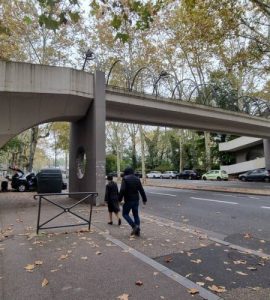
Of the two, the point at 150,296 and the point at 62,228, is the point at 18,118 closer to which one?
the point at 62,228

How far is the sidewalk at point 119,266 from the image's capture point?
434cm

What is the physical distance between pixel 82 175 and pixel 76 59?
820 inches

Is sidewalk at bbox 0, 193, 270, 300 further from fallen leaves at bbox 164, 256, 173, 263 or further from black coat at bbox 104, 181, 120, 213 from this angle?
black coat at bbox 104, 181, 120, 213

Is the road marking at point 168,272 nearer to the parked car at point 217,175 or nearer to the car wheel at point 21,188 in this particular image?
the car wheel at point 21,188

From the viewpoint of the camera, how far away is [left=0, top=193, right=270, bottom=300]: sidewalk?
434cm

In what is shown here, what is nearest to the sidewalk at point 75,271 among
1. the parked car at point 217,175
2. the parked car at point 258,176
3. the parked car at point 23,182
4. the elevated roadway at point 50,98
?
the elevated roadway at point 50,98

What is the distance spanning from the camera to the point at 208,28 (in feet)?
54.3

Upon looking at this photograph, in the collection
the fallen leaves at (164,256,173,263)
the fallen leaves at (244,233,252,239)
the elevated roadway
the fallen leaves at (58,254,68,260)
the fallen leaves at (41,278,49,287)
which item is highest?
the elevated roadway

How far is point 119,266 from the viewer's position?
5430 millimetres

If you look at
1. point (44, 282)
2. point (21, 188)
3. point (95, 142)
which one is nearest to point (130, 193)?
point (44, 282)

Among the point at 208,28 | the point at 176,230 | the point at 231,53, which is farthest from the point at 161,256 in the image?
the point at 231,53

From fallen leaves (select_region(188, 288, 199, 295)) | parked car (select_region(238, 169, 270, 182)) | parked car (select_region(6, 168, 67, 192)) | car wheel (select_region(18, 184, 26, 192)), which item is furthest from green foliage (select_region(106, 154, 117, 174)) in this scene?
fallen leaves (select_region(188, 288, 199, 295))

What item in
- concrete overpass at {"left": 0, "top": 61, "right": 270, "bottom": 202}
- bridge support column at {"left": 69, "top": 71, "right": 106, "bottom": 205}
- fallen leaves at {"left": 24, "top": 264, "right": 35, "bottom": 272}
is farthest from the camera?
bridge support column at {"left": 69, "top": 71, "right": 106, "bottom": 205}

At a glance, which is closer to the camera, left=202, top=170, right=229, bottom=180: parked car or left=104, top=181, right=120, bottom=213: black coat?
left=104, top=181, right=120, bottom=213: black coat
